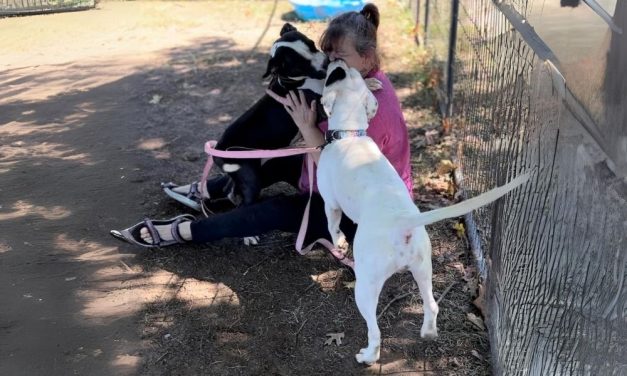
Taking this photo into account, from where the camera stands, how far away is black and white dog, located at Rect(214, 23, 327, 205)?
315 centimetres

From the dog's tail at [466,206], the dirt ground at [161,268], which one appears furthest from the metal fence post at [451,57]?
the dog's tail at [466,206]

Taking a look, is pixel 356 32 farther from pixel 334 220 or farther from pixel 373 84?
pixel 334 220

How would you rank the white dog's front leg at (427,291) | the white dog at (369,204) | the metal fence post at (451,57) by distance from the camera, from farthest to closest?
1. the metal fence post at (451,57)
2. the white dog's front leg at (427,291)
3. the white dog at (369,204)

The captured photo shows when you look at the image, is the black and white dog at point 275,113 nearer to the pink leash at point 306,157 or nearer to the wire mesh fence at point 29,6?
the pink leash at point 306,157

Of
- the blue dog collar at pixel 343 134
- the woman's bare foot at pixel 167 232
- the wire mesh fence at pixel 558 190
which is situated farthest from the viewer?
the woman's bare foot at pixel 167 232

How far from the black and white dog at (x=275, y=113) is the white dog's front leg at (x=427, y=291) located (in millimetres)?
1102

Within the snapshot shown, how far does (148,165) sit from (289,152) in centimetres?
191

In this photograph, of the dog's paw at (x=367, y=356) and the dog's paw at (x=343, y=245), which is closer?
the dog's paw at (x=367, y=356)

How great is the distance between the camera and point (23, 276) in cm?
342

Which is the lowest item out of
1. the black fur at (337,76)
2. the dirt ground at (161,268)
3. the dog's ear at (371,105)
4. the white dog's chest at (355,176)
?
the dirt ground at (161,268)

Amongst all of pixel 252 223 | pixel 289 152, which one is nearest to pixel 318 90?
pixel 289 152

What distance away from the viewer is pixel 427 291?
2.45 metres

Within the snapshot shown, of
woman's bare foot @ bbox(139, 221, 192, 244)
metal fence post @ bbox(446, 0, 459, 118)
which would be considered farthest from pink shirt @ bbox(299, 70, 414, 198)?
metal fence post @ bbox(446, 0, 459, 118)

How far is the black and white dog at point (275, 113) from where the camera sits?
3.15 metres
